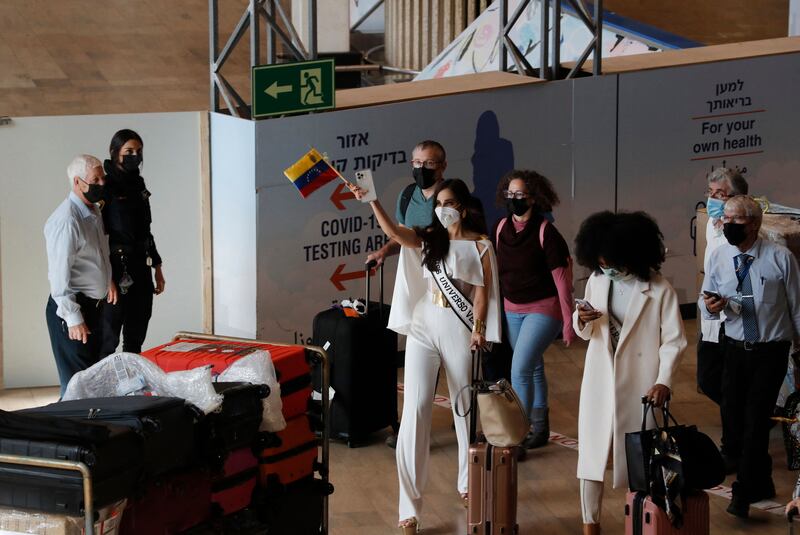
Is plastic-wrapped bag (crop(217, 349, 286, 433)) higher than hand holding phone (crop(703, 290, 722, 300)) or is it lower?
lower

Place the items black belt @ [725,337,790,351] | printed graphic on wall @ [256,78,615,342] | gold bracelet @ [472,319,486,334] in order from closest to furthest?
gold bracelet @ [472,319,486,334]
black belt @ [725,337,790,351]
printed graphic on wall @ [256,78,615,342]

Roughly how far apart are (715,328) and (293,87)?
2.97 m

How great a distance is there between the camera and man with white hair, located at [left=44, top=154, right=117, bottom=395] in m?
6.67

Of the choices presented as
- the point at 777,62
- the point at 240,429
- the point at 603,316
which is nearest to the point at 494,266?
the point at 603,316

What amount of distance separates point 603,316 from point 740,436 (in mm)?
1369

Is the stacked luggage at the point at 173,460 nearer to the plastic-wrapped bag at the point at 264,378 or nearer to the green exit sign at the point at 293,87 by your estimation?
the plastic-wrapped bag at the point at 264,378

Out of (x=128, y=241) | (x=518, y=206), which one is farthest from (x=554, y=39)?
(x=128, y=241)

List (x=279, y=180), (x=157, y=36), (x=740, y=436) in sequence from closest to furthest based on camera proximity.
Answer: (x=740, y=436)
(x=279, y=180)
(x=157, y=36)

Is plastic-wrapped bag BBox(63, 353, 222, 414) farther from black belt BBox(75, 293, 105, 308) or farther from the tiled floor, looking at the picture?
black belt BBox(75, 293, 105, 308)

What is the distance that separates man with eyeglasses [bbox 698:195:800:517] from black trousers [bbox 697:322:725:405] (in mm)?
604

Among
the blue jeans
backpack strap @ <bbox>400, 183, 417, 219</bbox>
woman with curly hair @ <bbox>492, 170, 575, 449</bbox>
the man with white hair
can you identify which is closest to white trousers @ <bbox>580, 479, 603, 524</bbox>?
woman with curly hair @ <bbox>492, 170, 575, 449</bbox>

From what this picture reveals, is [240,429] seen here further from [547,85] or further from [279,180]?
[547,85]

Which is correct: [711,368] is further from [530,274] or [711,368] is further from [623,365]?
[623,365]

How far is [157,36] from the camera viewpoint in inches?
768
